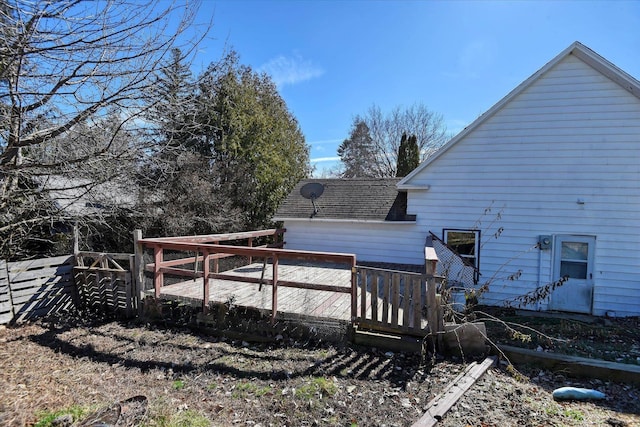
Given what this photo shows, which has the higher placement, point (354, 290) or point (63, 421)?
point (354, 290)

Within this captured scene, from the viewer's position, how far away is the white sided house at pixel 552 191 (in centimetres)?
792

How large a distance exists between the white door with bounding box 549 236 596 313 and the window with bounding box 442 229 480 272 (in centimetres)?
184

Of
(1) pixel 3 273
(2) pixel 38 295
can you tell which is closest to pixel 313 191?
(2) pixel 38 295

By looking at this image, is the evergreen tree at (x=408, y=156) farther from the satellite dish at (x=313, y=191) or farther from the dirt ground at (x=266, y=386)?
the dirt ground at (x=266, y=386)

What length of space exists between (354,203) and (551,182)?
566 cm

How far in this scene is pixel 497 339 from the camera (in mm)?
5457

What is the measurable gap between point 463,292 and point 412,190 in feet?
13.2

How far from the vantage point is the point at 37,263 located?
20.9 feet

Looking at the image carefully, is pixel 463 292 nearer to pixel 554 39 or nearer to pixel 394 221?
pixel 394 221

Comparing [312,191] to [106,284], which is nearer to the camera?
[106,284]

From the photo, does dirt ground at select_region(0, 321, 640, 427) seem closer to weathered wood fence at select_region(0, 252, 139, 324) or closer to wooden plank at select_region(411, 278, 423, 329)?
wooden plank at select_region(411, 278, 423, 329)

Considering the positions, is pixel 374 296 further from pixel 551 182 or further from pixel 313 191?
pixel 313 191

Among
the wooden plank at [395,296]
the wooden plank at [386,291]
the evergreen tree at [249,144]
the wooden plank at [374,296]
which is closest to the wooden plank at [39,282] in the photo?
the wooden plank at [374,296]

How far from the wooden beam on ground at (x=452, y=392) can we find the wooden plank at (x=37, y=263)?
23.5ft
